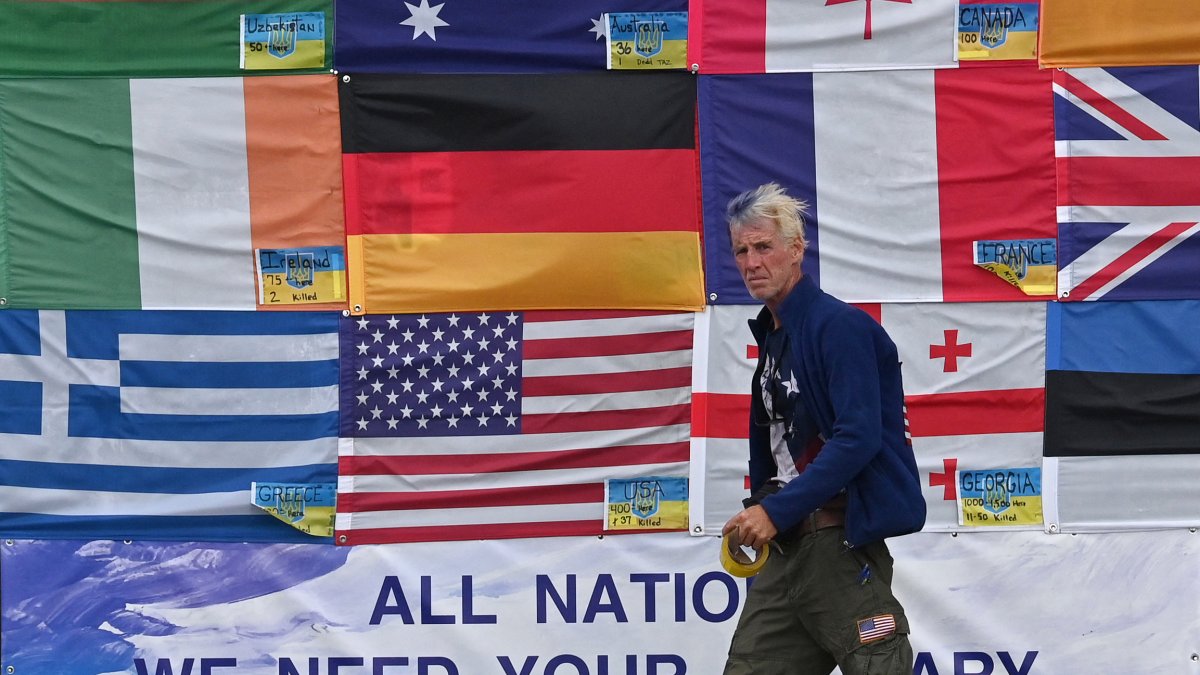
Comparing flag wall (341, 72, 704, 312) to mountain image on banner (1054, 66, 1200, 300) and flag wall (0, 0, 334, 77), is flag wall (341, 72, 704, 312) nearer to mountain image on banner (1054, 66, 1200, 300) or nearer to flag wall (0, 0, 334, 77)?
flag wall (0, 0, 334, 77)

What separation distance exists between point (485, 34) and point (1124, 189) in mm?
2625

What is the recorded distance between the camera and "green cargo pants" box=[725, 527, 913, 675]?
12.3 ft

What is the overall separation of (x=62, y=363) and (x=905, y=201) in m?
3.40

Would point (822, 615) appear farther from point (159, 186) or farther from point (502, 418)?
point (159, 186)

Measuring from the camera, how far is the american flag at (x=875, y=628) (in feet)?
12.3

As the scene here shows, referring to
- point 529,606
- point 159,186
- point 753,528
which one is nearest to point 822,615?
point 753,528

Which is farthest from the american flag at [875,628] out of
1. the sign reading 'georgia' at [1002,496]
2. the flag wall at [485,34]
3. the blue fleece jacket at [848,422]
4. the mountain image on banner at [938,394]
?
the flag wall at [485,34]

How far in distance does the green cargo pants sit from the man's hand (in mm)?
243

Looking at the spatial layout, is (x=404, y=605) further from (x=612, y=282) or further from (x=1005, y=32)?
(x=1005, y=32)

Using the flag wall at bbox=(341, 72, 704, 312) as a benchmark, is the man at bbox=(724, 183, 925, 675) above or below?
below

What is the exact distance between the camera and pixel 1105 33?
544 centimetres

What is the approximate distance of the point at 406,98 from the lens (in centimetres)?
538

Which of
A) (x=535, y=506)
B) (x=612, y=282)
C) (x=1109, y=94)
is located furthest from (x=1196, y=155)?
(x=535, y=506)

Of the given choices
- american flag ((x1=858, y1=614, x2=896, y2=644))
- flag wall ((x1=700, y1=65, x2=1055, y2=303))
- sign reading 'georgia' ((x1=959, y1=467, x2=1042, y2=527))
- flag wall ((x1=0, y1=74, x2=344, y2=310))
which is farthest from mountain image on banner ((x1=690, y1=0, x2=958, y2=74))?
american flag ((x1=858, y1=614, x2=896, y2=644))
